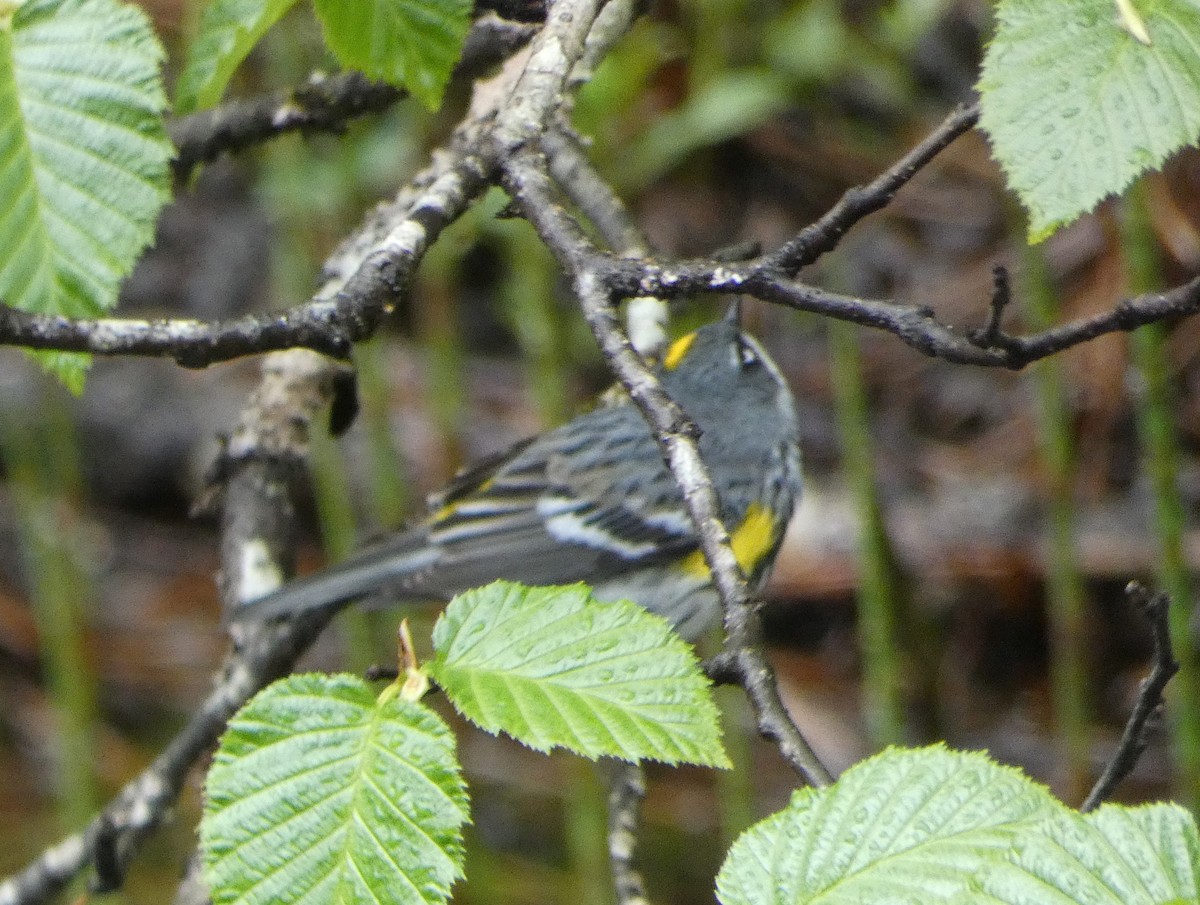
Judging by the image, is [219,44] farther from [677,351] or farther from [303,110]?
[677,351]

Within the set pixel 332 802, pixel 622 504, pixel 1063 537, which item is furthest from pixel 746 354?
pixel 332 802

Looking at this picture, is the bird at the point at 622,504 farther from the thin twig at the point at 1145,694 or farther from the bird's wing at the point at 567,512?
the thin twig at the point at 1145,694

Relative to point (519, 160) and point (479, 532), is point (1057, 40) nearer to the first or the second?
point (519, 160)

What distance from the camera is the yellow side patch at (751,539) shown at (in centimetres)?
296

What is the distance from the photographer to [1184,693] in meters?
3.01

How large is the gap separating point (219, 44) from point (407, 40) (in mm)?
245

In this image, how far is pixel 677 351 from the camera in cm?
337

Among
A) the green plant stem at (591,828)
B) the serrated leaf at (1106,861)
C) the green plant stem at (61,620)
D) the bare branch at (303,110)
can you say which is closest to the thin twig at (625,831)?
the serrated leaf at (1106,861)

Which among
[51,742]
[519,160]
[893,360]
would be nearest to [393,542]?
[519,160]

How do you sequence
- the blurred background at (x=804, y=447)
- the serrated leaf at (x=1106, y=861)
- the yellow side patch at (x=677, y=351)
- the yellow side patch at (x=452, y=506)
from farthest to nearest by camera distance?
the blurred background at (x=804, y=447)
the yellow side patch at (x=677, y=351)
the yellow side patch at (x=452, y=506)
the serrated leaf at (x=1106, y=861)

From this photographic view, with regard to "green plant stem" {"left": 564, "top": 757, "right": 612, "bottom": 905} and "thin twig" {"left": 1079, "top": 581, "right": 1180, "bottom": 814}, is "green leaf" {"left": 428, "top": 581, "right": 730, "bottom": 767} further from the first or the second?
"green plant stem" {"left": 564, "top": 757, "right": 612, "bottom": 905}

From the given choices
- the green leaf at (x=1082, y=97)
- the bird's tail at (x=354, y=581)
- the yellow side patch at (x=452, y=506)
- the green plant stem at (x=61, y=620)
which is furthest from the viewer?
the green plant stem at (x=61, y=620)

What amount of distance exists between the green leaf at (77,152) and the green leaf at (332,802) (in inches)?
24.2

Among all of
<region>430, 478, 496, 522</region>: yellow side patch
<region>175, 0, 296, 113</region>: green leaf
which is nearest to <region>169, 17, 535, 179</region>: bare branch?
<region>175, 0, 296, 113</region>: green leaf
